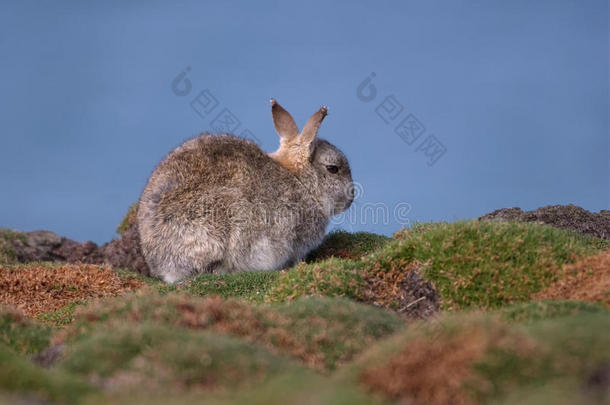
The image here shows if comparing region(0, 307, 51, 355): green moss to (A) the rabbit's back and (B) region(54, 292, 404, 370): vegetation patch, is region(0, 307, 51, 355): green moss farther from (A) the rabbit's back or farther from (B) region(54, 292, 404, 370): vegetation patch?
(A) the rabbit's back

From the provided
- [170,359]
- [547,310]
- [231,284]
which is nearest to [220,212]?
[231,284]

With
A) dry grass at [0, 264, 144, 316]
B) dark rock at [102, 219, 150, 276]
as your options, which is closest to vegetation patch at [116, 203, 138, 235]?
dark rock at [102, 219, 150, 276]

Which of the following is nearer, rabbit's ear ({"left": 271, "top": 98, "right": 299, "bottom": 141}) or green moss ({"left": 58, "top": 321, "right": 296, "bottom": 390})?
green moss ({"left": 58, "top": 321, "right": 296, "bottom": 390})

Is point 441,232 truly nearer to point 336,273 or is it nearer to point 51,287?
point 336,273

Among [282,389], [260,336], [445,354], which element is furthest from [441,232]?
[282,389]

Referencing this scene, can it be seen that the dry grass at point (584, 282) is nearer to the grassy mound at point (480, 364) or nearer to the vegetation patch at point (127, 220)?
the grassy mound at point (480, 364)

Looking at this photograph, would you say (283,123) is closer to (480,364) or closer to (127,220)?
(127,220)
